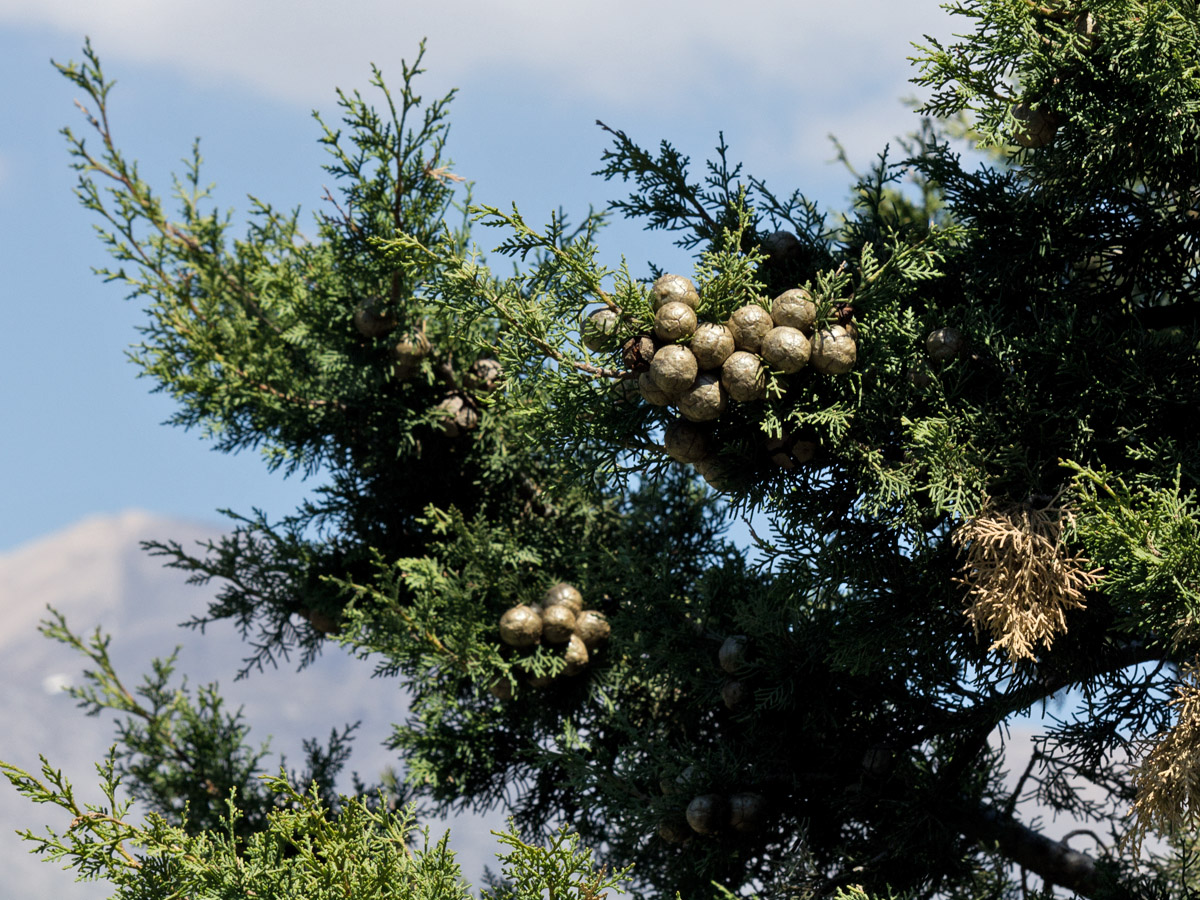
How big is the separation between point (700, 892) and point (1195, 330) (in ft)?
5.61

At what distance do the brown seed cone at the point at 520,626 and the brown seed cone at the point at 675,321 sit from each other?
1.38 m

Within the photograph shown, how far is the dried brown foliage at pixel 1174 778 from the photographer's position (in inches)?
68.1

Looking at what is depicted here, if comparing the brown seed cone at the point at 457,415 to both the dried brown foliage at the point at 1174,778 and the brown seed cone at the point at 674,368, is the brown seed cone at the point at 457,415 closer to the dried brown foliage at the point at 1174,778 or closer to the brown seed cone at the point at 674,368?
the brown seed cone at the point at 674,368

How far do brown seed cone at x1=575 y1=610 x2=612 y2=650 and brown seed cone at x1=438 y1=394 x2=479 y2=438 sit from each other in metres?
0.71

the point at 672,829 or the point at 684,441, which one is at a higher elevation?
the point at 684,441

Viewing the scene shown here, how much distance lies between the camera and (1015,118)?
7.01 ft

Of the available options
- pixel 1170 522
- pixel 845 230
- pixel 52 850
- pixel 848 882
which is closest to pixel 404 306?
pixel 845 230

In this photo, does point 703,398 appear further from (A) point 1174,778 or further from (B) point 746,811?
(B) point 746,811

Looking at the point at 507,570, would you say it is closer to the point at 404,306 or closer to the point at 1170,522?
the point at 404,306

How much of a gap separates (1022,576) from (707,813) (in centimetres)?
111

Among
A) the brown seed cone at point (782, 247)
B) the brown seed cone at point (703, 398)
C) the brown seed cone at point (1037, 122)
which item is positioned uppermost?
the brown seed cone at point (1037, 122)

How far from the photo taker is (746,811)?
2742mm

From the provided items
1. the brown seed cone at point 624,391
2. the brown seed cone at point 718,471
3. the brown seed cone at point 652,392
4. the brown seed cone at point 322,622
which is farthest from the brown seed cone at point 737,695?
the brown seed cone at point 322,622

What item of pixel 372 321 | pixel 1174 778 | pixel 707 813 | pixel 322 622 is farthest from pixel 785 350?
pixel 322 622
